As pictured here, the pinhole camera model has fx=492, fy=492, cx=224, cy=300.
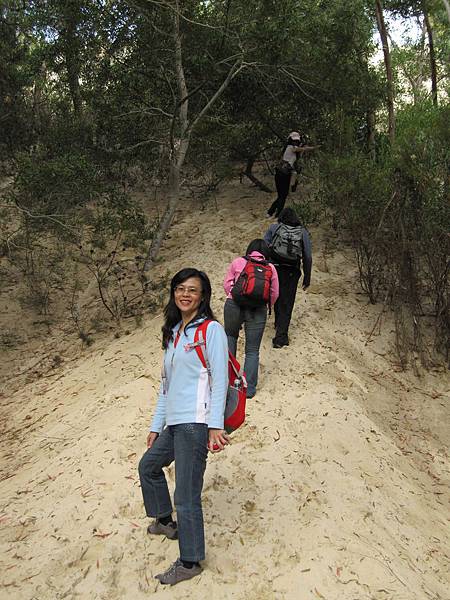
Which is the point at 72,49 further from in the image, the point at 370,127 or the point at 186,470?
the point at 186,470

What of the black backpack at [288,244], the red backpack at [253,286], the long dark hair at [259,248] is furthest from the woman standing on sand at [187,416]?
the black backpack at [288,244]

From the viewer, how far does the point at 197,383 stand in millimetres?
2992

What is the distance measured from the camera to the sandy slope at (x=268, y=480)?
3354 mm

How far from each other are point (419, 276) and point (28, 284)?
756cm

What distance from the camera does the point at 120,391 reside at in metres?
6.20

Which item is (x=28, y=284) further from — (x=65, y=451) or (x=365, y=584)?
(x=365, y=584)

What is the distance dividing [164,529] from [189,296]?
5.81 feet

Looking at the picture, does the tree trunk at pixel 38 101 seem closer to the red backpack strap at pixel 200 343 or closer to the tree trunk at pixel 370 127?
the tree trunk at pixel 370 127

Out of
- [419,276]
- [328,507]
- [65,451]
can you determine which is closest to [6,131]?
[65,451]

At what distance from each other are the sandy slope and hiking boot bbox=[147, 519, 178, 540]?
6 cm

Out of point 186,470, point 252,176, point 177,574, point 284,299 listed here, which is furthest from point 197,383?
point 252,176

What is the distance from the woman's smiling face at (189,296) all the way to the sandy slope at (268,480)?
5.74 ft

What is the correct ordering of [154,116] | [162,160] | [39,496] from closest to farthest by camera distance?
[39,496], [154,116], [162,160]

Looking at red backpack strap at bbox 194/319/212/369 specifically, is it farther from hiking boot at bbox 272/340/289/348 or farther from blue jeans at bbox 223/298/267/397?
hiking boot at bbox 272/340/289/348
